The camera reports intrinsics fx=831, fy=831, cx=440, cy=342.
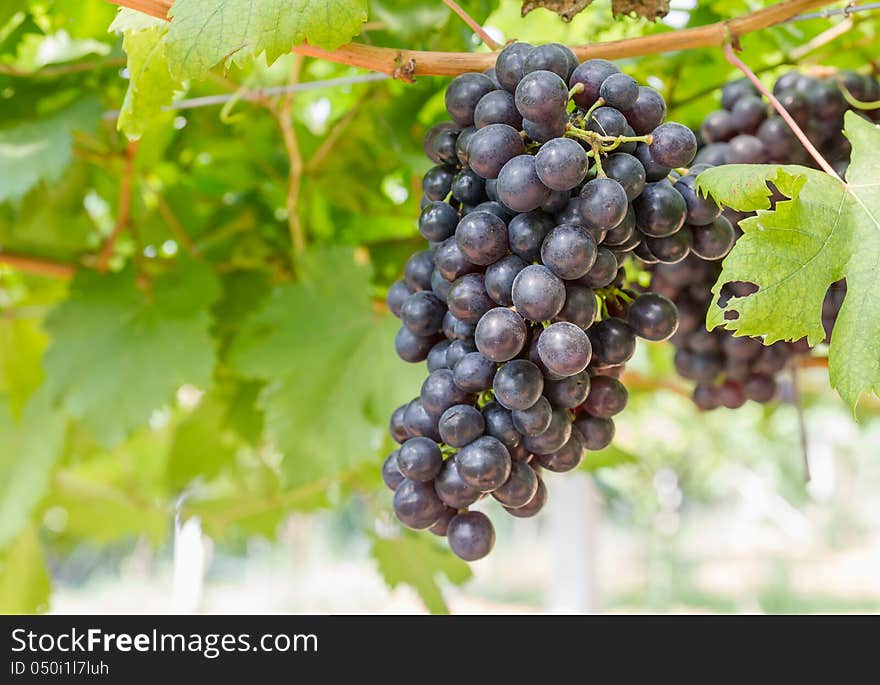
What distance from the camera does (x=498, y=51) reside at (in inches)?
22.1

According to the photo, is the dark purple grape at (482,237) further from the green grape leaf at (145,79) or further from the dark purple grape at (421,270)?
the green grape leaf at (145,79)

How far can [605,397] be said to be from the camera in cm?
56

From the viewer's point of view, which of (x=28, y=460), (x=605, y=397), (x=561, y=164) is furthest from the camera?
(x=28, y=460)

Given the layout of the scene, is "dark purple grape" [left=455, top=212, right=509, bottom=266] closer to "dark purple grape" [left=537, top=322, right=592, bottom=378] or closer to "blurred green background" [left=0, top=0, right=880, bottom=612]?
"dark purple grape" [left=537, top=322, right=592, bottom=378]

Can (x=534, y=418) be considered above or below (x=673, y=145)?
below

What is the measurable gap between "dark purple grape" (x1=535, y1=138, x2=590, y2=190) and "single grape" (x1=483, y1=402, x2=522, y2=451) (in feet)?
0.48

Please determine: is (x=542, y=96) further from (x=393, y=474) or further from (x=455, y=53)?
(x=393, y=474)

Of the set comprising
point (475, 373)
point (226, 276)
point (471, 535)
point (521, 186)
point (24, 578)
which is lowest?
point (24, 578)

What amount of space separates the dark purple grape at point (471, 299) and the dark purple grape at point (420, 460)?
8 centimetres

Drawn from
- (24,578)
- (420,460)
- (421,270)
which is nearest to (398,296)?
(421,270)

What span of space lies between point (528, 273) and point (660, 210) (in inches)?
3.8

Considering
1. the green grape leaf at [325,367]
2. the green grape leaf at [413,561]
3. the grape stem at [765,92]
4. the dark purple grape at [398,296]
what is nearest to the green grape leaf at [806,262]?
the grape stem at [765,92]

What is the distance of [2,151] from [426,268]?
584 mm

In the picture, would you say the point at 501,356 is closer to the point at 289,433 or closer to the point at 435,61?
the point at 435,61
